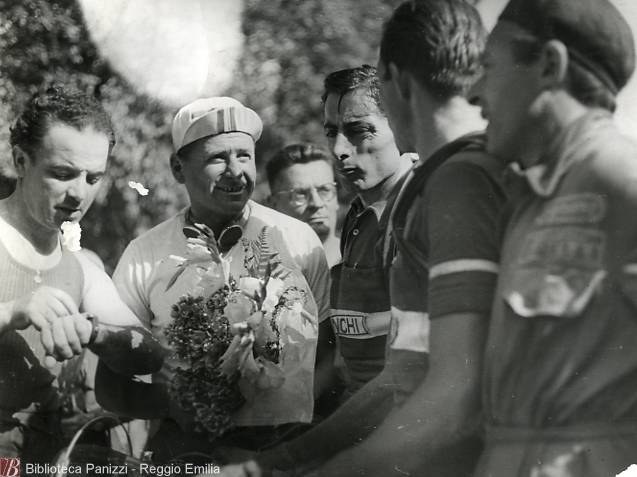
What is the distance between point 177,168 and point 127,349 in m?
0.70

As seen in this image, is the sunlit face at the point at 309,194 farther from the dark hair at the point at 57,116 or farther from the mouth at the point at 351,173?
the dark hair at the point at 57,116

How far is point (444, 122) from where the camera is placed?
131 inches

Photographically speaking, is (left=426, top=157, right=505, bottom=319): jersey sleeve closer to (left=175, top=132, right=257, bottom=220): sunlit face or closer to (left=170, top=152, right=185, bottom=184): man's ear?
(left=175, top=132, right=257, bottom=220): sunlit face

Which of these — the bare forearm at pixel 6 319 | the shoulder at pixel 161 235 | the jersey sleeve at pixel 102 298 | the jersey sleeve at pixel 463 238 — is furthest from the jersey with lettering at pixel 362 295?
the bare forearm at pixel 6 319

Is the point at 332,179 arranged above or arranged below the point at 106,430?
above

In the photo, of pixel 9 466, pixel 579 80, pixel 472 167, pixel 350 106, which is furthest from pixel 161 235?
pixel 579 80

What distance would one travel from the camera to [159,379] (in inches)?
136

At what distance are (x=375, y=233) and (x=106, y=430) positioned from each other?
1.23m

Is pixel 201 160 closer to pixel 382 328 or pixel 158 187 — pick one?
pixel 158 187

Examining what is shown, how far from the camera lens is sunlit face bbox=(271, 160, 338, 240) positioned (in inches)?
140

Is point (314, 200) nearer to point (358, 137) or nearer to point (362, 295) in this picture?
point (358, 137)

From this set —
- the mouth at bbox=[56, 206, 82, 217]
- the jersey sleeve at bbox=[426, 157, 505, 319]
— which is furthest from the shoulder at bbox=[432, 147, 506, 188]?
the mouth at bbox=[56, 206, 82, 217]

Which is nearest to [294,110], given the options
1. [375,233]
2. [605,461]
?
[375,233]

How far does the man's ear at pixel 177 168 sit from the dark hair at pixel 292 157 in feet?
1.06
